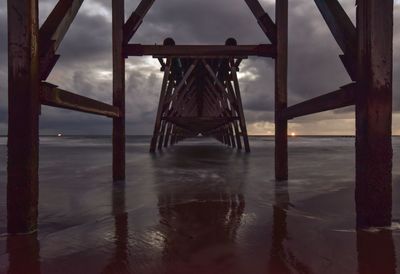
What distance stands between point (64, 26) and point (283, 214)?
2.38 meters

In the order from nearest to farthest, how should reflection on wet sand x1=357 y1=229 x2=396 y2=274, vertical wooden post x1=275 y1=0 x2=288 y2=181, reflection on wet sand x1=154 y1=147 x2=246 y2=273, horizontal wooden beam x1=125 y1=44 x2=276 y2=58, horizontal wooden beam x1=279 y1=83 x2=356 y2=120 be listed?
reflection on wet sand x1=357 y1=229 x2=396 y2=274 < reflection on wet sand x1=154 y1=147 x2=246 y2=273 < horizontal wooden beam x1=279 y1=83 x2=356 y2=120 < vertical wooden post x1=275 y1=0 x2=288 y2=181 < horizontal wooden beam x1=125 y1=44 x2=276 y2=58

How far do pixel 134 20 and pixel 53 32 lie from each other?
2.32m

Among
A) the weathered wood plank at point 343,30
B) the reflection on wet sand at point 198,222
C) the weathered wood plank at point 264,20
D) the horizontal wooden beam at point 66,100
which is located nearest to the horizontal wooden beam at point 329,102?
the weathered wood plank at point 343,30

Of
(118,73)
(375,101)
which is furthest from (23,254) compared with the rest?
(118,73)

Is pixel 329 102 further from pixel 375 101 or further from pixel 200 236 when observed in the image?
pixel 200 236

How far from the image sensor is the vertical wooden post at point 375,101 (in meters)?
2.22

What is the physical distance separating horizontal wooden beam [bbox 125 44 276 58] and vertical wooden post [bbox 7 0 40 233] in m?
2.54

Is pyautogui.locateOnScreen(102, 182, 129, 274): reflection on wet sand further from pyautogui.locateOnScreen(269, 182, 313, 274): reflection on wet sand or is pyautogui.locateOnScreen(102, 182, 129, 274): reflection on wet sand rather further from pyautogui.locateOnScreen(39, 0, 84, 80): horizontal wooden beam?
pyautogui.locateOnScreen(39, 0, 84, 80): horizontal wooden beam

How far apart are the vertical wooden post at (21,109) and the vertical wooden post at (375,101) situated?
83.0 inches

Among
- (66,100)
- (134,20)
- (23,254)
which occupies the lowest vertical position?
(23,254)

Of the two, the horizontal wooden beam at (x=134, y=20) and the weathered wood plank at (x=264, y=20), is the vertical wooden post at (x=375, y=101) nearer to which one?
the weathered wood plank at (x=264, y=20)

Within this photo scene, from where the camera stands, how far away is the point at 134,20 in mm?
4809

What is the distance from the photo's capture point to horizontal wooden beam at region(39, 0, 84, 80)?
8.20 ft

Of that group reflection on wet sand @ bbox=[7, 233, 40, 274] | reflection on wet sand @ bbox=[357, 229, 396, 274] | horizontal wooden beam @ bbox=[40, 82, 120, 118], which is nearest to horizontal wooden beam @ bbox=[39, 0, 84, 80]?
horizontal wooden beam @ bbox=[40, 82, 120, 118]
